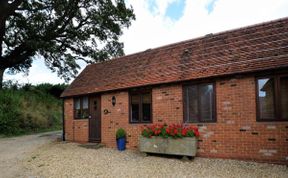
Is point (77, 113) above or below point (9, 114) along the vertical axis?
above

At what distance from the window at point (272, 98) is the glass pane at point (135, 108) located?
4.95 m

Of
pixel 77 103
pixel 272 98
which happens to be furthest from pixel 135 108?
pixel 272 98

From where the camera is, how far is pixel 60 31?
21.1m

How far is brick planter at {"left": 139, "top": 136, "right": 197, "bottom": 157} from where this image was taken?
7.96 meters

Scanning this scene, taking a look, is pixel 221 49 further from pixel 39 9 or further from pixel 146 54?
pixel 39 9

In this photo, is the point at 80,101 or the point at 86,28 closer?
the point at 80,101

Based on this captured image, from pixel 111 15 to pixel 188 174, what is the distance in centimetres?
1655

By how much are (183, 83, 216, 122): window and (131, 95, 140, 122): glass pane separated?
2.43 metres

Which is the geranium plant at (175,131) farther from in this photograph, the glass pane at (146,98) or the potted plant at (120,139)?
Result: the potted plant at (120,139)

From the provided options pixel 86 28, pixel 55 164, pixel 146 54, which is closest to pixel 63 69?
pixel 86 28

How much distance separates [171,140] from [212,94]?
214cm

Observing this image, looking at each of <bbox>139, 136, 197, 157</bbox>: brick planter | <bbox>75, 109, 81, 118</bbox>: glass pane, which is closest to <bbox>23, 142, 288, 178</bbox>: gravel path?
<bbox>139, 136, 197, 157</bbox>: brick planter

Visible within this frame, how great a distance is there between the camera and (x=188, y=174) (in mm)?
6504

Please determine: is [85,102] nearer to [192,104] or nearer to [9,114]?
[192,104]
